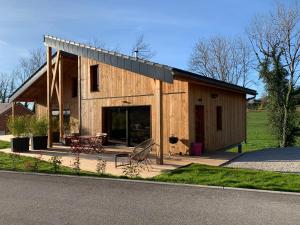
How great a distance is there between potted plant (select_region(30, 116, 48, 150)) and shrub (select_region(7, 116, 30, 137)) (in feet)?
0.89

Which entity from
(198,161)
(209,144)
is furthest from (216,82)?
(198,161)

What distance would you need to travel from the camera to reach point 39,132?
17.6 metres

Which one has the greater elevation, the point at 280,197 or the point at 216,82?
the point at 216,82

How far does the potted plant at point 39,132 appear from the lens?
17234 mm

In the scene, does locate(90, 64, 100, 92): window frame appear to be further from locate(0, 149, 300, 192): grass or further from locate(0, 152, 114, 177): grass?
locate(0, 149, 300, 192): grass

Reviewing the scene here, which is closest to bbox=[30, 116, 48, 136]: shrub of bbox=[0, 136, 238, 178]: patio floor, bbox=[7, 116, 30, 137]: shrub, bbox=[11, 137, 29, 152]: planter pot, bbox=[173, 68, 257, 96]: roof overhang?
bbox=[7, 116, 30, 137]: shrub

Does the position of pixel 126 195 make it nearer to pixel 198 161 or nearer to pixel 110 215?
pixel 110 215

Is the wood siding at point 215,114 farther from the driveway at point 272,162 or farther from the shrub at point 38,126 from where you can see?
the shrub at point 38,126

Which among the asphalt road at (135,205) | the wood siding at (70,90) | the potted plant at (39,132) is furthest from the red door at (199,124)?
the wood siding at (70,90)

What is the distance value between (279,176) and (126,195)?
4.27m

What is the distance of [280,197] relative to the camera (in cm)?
748

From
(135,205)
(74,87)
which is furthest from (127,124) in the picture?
(135,205)

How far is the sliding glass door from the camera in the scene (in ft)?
53.4

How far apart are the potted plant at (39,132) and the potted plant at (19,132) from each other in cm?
28
